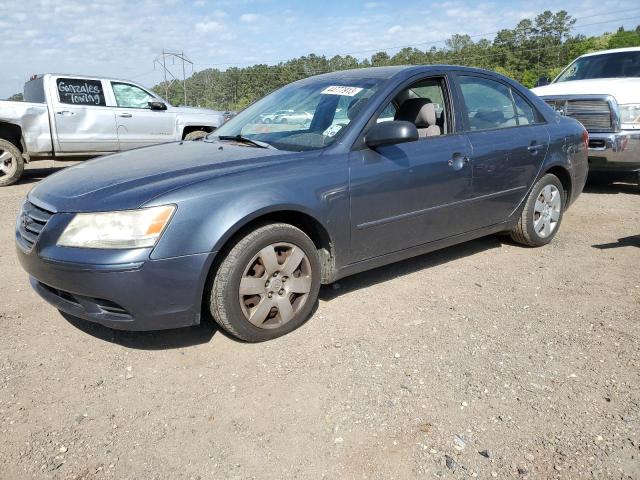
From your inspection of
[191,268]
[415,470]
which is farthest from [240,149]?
[415,470]

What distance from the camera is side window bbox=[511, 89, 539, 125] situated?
4719 millimetres

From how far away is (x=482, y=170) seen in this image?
13.7 feet

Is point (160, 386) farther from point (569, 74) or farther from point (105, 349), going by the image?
point (569, 74)

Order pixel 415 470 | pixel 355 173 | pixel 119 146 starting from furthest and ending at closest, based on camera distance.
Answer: pixel 119 146 → pixel 355 173 → pixel 415 470

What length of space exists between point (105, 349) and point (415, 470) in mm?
1936

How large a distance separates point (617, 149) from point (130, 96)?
26.6 feet

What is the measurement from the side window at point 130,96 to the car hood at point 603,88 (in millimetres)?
6916

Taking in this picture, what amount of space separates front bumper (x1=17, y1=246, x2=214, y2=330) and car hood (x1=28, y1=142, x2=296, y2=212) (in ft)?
1.04

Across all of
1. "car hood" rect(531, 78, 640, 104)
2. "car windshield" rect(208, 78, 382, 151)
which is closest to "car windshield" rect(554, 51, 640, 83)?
"car hood" rect(531, 78, 640, 104)

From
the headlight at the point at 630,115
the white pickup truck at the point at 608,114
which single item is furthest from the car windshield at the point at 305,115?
the headlight at the point at 630,115

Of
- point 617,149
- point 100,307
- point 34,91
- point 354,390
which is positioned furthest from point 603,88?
point 34,91

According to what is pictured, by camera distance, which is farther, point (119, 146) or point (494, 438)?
point (119, 146)

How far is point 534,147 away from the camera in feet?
15.2

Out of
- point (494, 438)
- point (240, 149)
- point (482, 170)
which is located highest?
point (240, 149)
